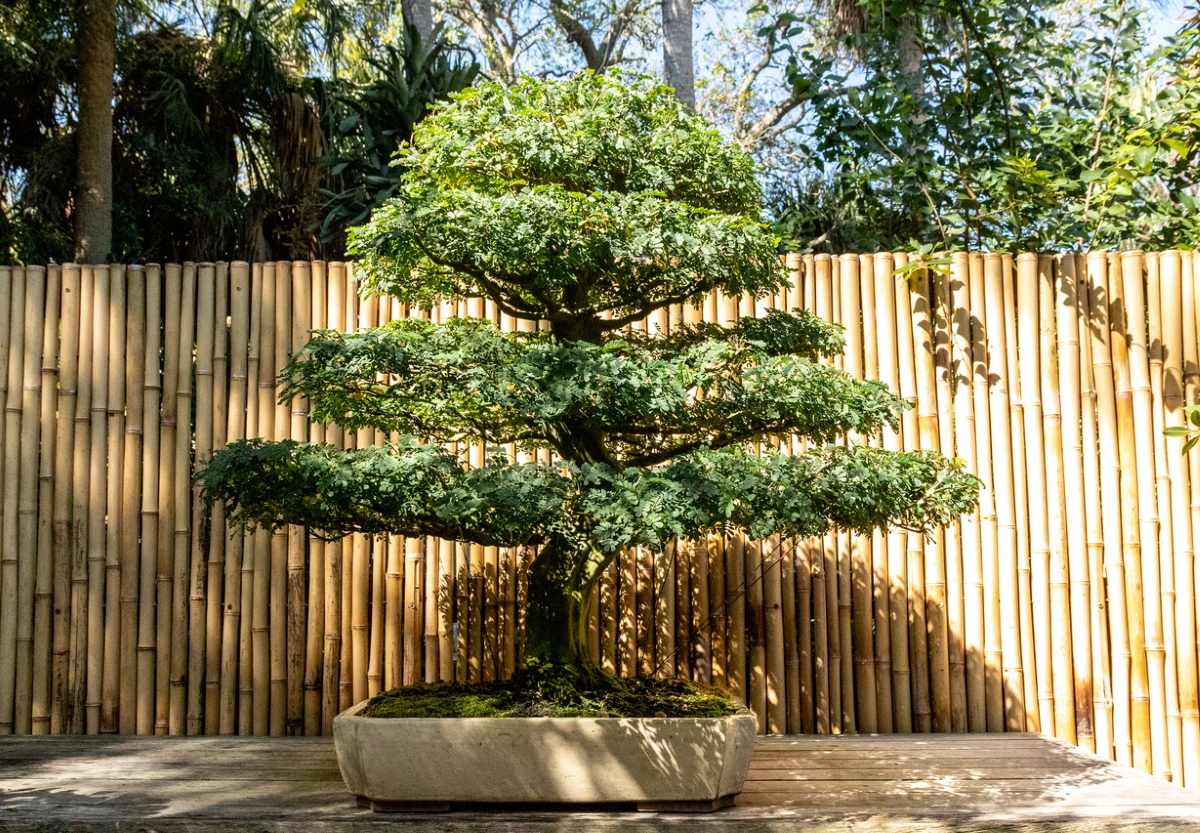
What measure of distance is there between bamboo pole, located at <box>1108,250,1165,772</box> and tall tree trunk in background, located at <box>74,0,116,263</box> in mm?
3942

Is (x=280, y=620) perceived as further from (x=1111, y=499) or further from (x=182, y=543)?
(x=1111, y=499)

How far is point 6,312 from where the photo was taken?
11.2 feet

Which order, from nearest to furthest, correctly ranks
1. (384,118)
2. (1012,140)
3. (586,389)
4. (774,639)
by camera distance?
(586,389) → (774,639) → (1012,140) → (384,118)

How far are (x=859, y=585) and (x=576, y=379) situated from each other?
156 cm

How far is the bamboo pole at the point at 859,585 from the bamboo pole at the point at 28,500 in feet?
8.71

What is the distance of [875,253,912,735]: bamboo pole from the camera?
3.25 metres

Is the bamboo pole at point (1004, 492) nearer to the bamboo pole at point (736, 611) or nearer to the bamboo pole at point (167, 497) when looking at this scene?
the bamboo pole at point (736, 611)

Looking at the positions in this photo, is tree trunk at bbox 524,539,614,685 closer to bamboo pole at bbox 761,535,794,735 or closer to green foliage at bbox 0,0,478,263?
bamboo pole at bbox 761,535,794,735

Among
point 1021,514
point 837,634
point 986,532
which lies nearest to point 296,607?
point 837,634

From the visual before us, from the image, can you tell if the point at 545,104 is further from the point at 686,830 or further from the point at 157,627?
the point at 157,627

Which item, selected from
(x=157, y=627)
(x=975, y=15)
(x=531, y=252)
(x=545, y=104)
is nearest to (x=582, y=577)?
(x=531, y=252)

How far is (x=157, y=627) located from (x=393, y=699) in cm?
123

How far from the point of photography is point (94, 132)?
432 cm

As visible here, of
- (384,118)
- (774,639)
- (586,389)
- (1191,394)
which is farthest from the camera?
(384,118)
